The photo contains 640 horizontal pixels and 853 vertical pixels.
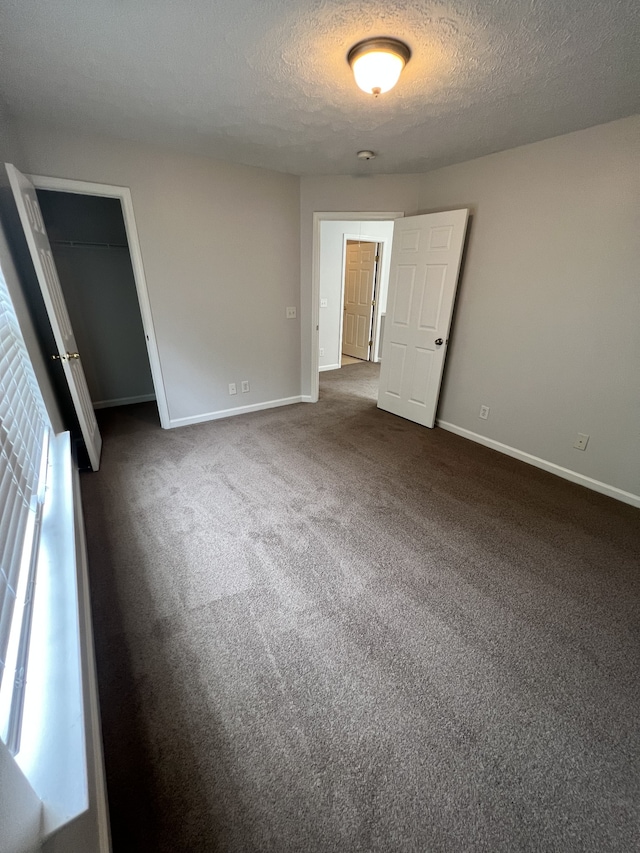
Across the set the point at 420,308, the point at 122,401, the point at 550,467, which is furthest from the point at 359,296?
the point at 550,467

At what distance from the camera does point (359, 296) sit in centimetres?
631

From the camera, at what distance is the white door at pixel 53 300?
6.94 feet

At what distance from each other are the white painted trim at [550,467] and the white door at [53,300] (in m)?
3.28

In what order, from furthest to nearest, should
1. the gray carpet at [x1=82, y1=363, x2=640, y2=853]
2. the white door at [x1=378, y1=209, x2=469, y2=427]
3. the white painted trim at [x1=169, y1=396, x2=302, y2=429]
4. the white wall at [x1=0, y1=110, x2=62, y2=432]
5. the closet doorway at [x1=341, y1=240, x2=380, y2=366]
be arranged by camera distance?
1. the closet doorway at [x1=341, y1=240, x2=380, y2=366]
2. the white painted trim at [x1=169, y1=396, x2=302, y2=429]
3. the white door at [x1=378, y1=209, x2=469, y2=427]
4. the white wall at [x1=0, y1=110, x2=62, y2=432]
5. the gray carpet at [x1=82, y1=363, x2=640, y2=853]

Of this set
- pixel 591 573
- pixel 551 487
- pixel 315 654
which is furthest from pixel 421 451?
pixel 315 654

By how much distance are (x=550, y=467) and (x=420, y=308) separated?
1869 millimetres

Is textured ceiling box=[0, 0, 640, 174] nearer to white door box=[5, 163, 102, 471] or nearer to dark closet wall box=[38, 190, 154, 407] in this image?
white door box=[5, 163, 102, 471]

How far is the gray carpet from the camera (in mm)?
1029

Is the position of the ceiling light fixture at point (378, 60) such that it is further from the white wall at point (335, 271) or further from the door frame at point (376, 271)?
the door frame at point (376, 271)

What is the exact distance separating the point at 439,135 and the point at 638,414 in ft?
7.88

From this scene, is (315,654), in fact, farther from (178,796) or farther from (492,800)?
(492,800)

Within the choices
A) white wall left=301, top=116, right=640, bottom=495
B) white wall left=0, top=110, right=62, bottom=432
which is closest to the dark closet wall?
white wall left=0, top=110, right=62, bottom=432

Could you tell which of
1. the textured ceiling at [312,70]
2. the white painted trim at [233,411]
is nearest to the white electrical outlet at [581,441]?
the textured ceiling at [312,70]

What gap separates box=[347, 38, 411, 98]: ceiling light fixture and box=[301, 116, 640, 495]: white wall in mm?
1574
